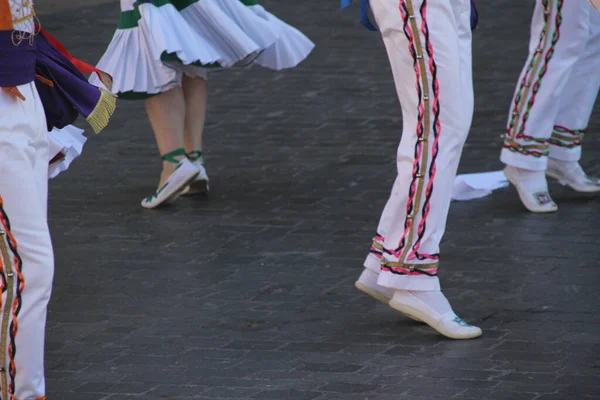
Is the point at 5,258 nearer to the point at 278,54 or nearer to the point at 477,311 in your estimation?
the point at 477,311

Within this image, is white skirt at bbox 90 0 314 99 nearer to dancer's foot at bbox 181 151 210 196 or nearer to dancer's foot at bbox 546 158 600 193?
dancer's foot at bbox 181 151 210 196

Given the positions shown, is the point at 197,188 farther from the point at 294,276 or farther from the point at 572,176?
the point at 572,176

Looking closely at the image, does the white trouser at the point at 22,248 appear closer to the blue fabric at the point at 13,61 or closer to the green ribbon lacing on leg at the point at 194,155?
the blue fabric at the point at 13,61

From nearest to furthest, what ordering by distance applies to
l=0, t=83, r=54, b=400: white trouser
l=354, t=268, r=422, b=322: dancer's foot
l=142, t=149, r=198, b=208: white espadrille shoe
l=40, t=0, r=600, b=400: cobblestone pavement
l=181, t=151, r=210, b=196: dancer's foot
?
l=0, t=83, r=54, b=400: white trouser, l=40, t=0, r=600, b=400: cobblestone pavement, l=354, t=268, r=422, b=322: dancer's foot, l=142, t=149, r=198, b=208: white espadrille shoe, l=181, t=151, r=210, b=196: dancer's foot

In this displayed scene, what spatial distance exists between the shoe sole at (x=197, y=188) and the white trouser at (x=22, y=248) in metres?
3.27

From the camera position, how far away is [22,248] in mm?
3469

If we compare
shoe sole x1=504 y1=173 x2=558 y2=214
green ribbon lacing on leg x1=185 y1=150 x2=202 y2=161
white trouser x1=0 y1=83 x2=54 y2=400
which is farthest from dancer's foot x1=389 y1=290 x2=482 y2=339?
green ribbon lacing on leg x1=185 y1=150 x2=202 y2=161

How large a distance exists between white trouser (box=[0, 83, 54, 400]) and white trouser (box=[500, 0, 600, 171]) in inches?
131

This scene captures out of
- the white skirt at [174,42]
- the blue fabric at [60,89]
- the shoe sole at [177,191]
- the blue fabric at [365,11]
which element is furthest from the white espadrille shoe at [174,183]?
the blue fabric at [60,89]

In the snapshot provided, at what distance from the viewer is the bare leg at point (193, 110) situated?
6797 mm

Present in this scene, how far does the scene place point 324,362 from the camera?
14.4ft

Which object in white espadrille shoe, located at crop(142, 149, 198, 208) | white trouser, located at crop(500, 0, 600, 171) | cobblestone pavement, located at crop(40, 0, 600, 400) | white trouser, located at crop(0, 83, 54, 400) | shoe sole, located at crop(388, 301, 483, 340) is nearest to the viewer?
white trouser, located at crop(0, 83, 54, 400)

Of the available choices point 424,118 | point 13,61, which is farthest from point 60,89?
point 424,118

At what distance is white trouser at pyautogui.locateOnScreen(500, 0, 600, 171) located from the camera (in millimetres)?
6168
